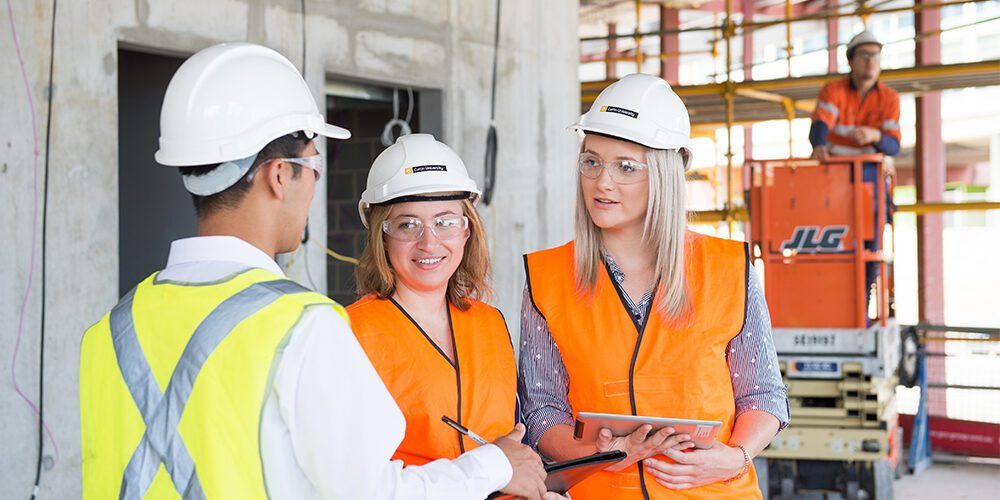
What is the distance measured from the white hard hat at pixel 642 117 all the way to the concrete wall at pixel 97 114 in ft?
7.65

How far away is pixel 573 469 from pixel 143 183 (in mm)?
4475

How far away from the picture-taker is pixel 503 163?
21.9 ft

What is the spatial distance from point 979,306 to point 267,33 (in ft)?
67.6

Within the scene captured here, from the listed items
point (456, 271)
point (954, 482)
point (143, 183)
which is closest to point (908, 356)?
point (954, 482)

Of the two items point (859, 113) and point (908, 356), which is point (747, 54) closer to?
point (908, 356)

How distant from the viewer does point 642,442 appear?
8.48 ft

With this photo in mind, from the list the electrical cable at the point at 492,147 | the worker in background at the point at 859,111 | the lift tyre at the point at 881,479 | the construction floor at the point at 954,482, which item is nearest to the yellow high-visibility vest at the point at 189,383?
the electrical cable at the point at 492,147

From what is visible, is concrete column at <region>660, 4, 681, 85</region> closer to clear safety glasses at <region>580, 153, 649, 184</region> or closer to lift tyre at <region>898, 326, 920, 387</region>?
lift tyre at <region>898, 326, 920, 387</region>

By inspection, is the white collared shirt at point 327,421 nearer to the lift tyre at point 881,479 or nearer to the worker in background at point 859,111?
the lift tyre at point 881,479

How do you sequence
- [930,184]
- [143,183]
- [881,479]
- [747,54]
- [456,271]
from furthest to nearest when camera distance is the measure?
[747,54], [930,184], [881,479], [143,183], [456,271]

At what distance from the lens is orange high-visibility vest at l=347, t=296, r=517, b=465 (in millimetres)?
2787

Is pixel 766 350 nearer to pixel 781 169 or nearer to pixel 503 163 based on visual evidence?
pixel 503 163

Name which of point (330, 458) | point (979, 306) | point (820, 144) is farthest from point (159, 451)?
point (979, 306)

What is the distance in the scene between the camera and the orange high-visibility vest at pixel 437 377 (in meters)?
2.79
